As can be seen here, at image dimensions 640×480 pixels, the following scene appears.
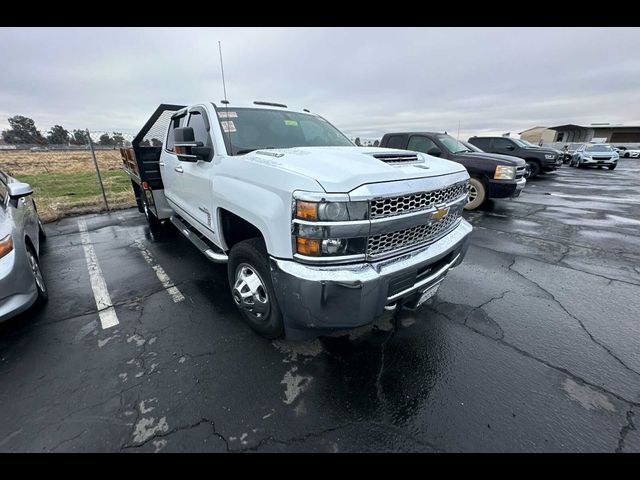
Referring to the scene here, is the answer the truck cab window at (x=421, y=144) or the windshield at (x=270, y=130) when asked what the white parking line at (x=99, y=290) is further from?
the truck cab window at (x=421, y=144)

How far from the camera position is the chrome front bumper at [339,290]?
1769 millimetres

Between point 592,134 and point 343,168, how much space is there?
69.5 meters

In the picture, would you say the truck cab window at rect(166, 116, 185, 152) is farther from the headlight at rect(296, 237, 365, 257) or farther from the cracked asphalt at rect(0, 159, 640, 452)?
the headlight at rect(296, 237, 365, 257)

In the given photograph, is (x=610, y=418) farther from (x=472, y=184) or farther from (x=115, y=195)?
(x=115, y=195)

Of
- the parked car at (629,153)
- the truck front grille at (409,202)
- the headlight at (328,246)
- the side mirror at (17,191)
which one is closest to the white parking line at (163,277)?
the side mirror at (17,191)

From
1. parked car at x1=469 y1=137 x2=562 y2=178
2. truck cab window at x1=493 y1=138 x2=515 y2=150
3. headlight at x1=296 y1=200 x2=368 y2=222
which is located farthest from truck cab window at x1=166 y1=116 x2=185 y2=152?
truck cab window at x1=493 y1=138 x2=515 y2=150

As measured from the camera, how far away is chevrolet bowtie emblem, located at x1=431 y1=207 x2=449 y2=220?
87.0 inches

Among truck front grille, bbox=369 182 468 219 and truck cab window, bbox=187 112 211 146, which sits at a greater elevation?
truck cab window, bbox=187 112 211 146

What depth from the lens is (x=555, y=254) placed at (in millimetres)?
4594

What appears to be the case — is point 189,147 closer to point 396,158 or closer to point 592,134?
point 396,158

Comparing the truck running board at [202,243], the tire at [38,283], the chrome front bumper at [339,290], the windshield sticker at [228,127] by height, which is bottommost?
the tire at [38,283]

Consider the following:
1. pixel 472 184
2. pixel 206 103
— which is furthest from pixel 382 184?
pixel 472 184
